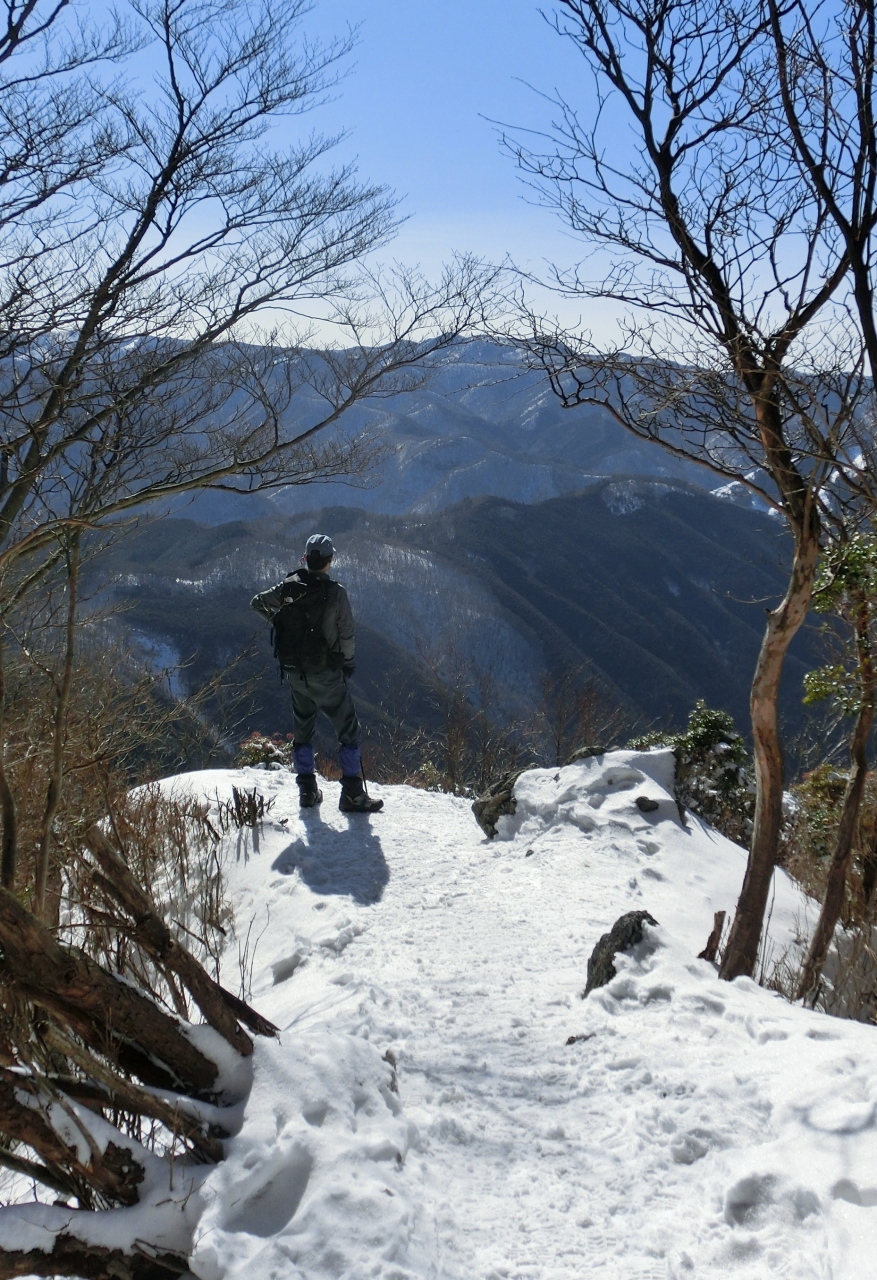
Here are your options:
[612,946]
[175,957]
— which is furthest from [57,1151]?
[612,946]

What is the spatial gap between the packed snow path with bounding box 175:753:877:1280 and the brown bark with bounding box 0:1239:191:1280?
0.10 m

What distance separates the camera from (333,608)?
5930 mm

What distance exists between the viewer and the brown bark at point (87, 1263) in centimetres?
173

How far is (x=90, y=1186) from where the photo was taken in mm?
1920

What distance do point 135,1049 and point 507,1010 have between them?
1620 millimetres

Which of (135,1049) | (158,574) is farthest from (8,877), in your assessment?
(158,574)

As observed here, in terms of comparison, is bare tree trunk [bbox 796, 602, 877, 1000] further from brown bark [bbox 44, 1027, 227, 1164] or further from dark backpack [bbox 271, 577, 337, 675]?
dark backpack [bbox 271, 577, 337, 675]

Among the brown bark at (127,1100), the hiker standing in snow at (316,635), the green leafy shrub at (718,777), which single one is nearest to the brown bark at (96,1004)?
the brown bark at (127,1100)

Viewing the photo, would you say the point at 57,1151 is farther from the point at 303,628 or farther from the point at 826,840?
the point at 826,840

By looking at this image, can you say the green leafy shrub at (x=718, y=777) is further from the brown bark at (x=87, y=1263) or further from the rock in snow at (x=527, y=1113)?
the brown bark at (x=87, y=1263)

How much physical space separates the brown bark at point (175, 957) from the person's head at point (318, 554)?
3.57 m

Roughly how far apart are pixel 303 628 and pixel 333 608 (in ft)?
0.87

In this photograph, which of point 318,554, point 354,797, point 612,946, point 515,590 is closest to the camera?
point 612,946

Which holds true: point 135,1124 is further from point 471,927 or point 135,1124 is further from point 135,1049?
point 471,927
